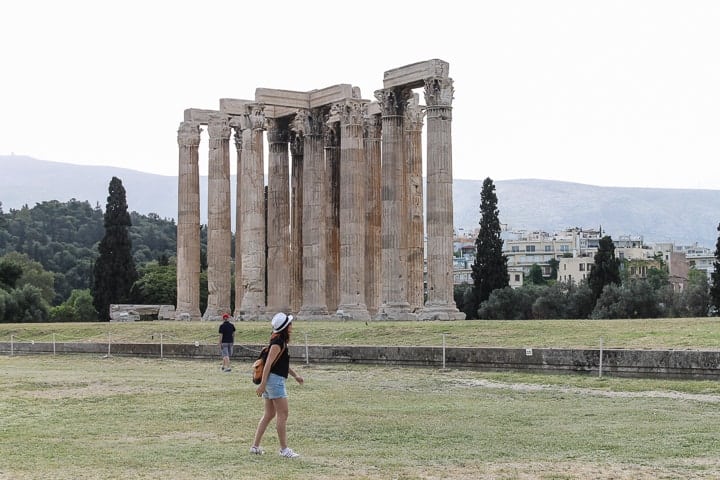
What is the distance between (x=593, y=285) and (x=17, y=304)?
170 ft

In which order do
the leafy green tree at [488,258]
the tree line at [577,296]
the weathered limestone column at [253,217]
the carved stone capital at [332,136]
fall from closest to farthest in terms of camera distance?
the weathered limestone column at [253,217]
the carved stone capital at [332,136]
the tree line at [577,296]
the leafy green tree at [488,258]

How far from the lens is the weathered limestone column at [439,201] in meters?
54.8

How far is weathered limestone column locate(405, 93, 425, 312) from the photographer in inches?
2334

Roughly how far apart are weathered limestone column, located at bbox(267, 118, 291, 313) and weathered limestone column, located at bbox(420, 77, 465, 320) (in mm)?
13130

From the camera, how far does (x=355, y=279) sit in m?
60.3

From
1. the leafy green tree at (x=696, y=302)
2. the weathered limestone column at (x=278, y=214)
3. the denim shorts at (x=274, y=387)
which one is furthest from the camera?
the leafy green tree at (x=696, y=302)

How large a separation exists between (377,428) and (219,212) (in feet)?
165

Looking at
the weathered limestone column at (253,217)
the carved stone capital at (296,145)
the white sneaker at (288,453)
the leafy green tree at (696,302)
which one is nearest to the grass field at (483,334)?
the weathered limestone column at (253,217)

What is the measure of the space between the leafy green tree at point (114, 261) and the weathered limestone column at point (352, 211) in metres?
46.0

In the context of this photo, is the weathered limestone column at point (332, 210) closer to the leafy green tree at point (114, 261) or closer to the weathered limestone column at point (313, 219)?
the weathered limestone column at point (313, 219)

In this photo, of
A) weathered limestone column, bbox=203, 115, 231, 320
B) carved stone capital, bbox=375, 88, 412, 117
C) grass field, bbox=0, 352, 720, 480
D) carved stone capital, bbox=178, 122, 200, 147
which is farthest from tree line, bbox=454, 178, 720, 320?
grass field, bbox=0, 352, 720, 480

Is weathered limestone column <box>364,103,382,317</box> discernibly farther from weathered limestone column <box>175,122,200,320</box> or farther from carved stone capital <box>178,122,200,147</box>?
carved stone capital <box>178,122,200,147</box>

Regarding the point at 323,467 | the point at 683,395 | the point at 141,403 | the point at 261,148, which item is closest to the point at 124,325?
the point at 261,148

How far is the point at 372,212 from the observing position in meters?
64.6
